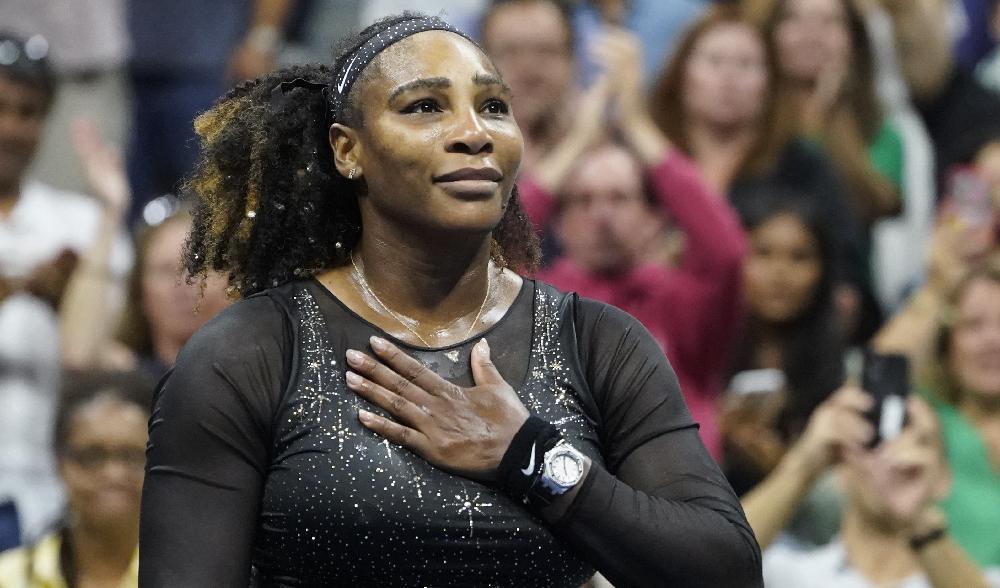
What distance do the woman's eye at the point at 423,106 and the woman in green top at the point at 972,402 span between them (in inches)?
97.5

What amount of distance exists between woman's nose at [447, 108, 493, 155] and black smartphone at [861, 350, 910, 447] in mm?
1964

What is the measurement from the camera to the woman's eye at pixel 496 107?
72.9 inches

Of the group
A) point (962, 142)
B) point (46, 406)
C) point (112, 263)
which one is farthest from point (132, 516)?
point (962, 142)

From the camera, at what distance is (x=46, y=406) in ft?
12.8

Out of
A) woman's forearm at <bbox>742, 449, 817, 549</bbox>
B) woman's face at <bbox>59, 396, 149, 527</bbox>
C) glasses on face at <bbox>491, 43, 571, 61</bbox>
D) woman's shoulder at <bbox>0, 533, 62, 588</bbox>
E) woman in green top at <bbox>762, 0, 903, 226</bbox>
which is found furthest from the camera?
woman in green top at <bbox>762, 0, 903, 226</bbox>

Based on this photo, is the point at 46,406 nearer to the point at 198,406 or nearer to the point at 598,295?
the point at 598,295

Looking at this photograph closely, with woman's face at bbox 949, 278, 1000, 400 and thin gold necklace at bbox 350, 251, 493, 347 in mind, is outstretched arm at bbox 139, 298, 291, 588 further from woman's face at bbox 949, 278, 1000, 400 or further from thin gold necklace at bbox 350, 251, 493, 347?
woman's face at bbox 949, 278, 1000, 400

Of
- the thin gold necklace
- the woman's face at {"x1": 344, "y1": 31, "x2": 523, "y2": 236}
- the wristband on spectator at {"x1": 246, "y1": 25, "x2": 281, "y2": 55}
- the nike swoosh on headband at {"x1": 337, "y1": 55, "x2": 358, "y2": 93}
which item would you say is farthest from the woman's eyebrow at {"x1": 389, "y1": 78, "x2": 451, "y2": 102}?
the wristband on spectator at {"x1": 246, "y1": 25, "x2": 281, "y2": 55}

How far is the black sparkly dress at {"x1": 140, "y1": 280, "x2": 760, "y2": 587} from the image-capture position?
1690 mm

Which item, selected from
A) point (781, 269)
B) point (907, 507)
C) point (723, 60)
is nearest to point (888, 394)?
point (907, 507)

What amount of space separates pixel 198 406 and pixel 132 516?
5.28ft

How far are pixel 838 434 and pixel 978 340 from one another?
661 millimetres

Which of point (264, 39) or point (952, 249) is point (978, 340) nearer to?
point (952, 249)

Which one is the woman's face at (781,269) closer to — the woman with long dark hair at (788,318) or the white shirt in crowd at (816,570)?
the woman with long dark hair at (788,318)
